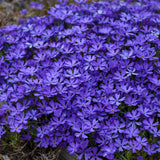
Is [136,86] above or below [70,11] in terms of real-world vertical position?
below

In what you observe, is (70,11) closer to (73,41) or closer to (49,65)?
(73,41)

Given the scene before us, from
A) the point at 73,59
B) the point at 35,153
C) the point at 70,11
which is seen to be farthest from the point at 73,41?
the point at 35,153

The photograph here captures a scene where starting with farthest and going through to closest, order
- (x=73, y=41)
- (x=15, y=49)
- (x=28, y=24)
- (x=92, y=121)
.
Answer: (x=28, y=24) < (x=15, y=49) < (x=73, y=41) < (x=92, y=121)

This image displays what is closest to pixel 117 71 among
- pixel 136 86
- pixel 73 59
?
pixel 136 86

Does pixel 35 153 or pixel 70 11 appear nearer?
pixel 35 153

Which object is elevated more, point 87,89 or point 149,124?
point 87,89

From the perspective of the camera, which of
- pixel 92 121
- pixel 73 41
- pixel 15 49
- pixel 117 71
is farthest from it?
pixel 15 49

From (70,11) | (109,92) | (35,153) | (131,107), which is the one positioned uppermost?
(70,11)
